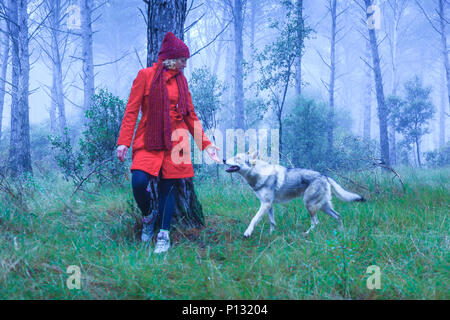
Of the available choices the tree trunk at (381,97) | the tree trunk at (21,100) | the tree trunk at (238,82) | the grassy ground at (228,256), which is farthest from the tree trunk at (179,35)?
the tree trunk at (381,97)

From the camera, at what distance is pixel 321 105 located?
12977 millimetres

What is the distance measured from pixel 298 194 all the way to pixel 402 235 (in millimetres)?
1290

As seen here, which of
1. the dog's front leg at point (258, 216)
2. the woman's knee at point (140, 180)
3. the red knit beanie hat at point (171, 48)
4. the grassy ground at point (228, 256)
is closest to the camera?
the grassy ground at point (228, 256)

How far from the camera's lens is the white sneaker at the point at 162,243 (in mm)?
2713

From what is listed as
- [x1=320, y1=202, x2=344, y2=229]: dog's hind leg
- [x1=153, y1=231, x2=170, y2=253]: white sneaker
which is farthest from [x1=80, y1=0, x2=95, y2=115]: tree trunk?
[x1=320, y1=202, x2=344, y2=229]: dog's hind leg

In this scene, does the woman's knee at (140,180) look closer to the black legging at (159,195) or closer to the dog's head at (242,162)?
the black legging at (159,195)

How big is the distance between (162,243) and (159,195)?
1.72 feet

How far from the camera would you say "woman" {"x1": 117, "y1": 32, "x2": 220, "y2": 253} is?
2719mm

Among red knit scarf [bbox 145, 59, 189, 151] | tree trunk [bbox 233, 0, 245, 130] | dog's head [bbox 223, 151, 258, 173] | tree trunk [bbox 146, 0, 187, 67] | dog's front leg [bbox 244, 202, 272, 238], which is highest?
tree trunk [bbox 233, 0, 245, 130]

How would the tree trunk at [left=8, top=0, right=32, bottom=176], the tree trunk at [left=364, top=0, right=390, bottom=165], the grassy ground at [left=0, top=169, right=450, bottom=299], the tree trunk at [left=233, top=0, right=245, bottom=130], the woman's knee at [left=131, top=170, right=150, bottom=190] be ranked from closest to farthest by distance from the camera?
the grassy ground at [left=0, top=169, right=450, bottom=299] < the woman's knee at [left=131, top=170, right=150, bottom=190] < the tree trunk at [left=8, top=0, right=32, bottom=176] < the tree trunk at [left=364, top=0, right=390, bottom=165] < the tree trunk at [left=233, top=0, right=245, bottom=130]

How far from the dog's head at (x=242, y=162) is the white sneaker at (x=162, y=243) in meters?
1.12

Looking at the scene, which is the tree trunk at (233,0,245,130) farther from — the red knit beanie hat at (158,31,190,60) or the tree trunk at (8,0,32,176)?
the red knit beanie hat at (158,31,190,60)

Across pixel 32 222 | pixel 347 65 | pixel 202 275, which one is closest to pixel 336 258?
pixel 202 275
